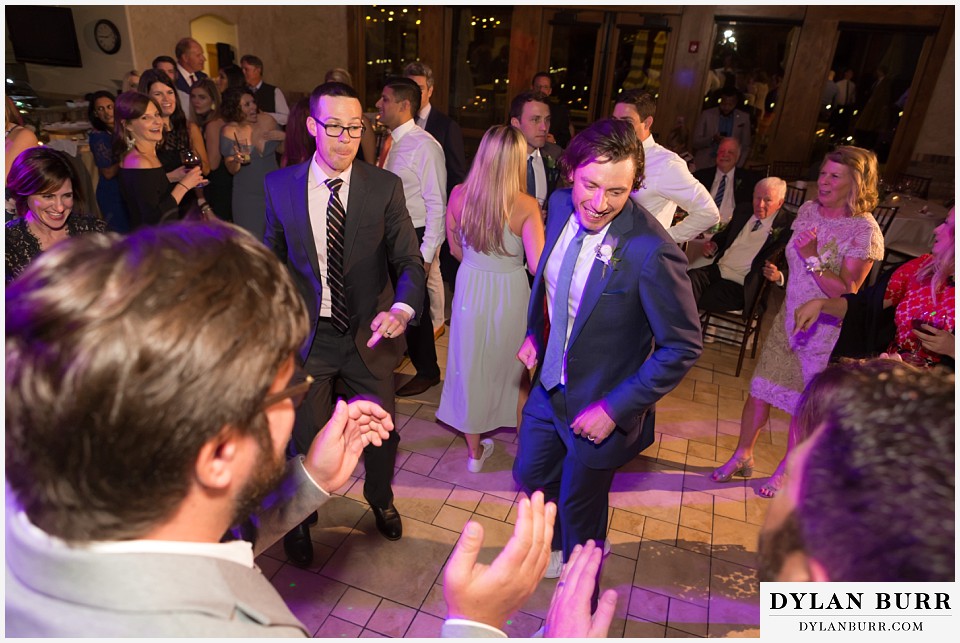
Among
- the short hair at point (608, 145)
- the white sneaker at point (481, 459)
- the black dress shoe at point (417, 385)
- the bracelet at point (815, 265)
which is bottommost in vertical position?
the white sneaker at point (481, 459)

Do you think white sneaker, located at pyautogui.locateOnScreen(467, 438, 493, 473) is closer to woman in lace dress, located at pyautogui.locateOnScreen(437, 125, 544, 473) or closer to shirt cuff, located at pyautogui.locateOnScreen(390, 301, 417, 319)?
woman in lace dress, located at pyautogui.locateOnScreen(437, 125, 544, 473)

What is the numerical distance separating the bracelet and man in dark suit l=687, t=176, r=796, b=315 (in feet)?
3.17

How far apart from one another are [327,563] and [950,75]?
10821 mm

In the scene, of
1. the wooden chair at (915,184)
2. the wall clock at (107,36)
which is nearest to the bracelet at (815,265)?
the wooden chair at (915,184)

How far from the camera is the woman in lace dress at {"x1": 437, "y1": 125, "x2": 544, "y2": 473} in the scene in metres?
2.93

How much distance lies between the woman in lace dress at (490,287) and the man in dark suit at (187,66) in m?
5.17

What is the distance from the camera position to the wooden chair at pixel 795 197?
6543mm

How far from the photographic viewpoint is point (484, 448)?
11.3 feet

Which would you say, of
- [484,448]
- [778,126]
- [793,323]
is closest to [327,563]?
[484,448]

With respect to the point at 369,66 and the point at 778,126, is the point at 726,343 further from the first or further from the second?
the point at 369,66

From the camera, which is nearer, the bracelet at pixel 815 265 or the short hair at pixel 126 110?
the bracelet at pixel 815 265

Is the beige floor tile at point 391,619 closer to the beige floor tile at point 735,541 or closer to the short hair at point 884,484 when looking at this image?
the beige floor tile at point 735,541

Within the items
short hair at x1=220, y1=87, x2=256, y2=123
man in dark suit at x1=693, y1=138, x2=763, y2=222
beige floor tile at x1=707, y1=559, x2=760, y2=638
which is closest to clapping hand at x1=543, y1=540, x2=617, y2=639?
beige floor tile at x1=707, y1=559, x2=760, y2=638

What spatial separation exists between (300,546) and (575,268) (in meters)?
1.69
